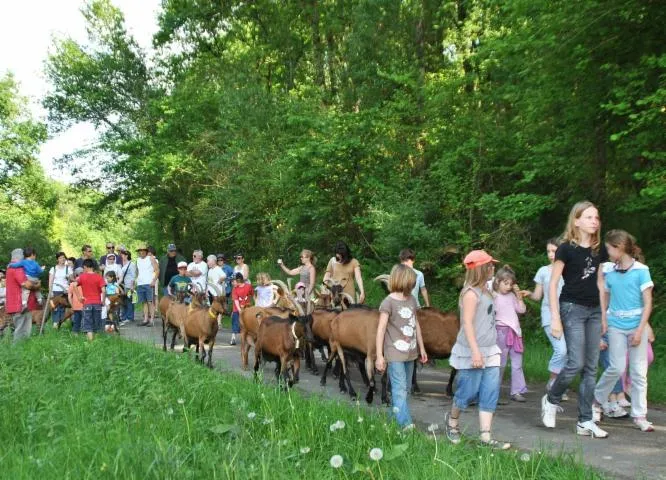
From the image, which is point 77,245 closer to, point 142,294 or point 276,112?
point 276,112

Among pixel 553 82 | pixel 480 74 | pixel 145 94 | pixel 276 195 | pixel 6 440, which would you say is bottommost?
pixel 6 440

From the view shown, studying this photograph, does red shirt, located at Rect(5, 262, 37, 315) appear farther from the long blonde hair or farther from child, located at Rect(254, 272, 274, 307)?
the long blonde hair

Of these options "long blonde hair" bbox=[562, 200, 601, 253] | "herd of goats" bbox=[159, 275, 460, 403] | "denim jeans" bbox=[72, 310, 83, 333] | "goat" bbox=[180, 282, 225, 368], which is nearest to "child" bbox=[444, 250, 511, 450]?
"long blonde hair" bbox=[562, 200, 601, 253]

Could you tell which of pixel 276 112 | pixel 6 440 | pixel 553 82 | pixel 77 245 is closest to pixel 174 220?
pixel 276 112

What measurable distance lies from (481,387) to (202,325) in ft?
20.5

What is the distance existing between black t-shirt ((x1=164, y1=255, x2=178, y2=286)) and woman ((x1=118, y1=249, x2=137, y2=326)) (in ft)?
3.70

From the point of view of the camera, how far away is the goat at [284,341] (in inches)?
351

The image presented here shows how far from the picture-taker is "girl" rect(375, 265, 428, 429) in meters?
6.32

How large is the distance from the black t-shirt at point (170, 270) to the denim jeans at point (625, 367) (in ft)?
40.8

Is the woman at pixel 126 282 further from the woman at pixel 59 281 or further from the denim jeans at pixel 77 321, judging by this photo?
the denim jeans at pixel 77 321

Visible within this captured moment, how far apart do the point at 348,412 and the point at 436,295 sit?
35.2ft

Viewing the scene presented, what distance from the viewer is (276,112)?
2428cm

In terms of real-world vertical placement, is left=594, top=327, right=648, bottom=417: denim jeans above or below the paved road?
above

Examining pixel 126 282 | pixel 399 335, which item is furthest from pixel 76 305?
pixel 399 335
